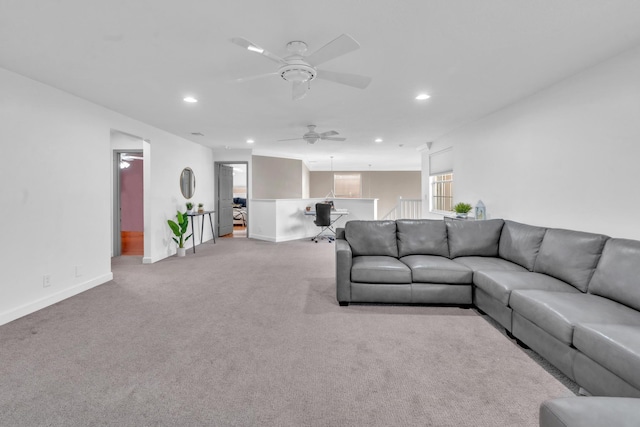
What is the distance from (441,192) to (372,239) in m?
3.72

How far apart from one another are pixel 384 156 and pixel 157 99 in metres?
6.81

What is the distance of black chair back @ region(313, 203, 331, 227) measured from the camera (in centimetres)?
704

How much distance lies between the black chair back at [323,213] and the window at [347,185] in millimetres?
6016

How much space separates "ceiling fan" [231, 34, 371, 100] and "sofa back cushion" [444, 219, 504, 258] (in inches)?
85.1

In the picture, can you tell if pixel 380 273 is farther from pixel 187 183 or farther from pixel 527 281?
pixel 187 183

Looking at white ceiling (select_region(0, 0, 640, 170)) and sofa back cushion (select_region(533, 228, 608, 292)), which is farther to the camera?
sofa back cushion (select_region(533, 228, 608, 292))

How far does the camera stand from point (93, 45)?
7.66 ft

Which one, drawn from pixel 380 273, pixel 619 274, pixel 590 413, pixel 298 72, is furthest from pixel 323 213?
pixel 590 413

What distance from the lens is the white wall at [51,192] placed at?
111 inches

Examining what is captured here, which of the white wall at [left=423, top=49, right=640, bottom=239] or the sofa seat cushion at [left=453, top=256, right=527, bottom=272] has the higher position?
the white wall at [left=423, top=49, right=640, bottom=239]

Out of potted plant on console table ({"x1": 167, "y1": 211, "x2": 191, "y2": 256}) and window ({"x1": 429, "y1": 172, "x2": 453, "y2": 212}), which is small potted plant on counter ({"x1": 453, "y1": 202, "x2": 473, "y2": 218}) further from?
potted plant on console table ({"x1": 167, "y1": 211, "x2": 191, "y2": 256})

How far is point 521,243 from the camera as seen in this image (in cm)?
312

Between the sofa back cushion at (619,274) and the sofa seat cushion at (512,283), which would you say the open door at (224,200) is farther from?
the sofa back cushion at (619,274)

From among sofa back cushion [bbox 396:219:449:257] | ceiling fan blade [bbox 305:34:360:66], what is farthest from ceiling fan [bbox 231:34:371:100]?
sofa back cushion [bbox 396:219:449:257]
